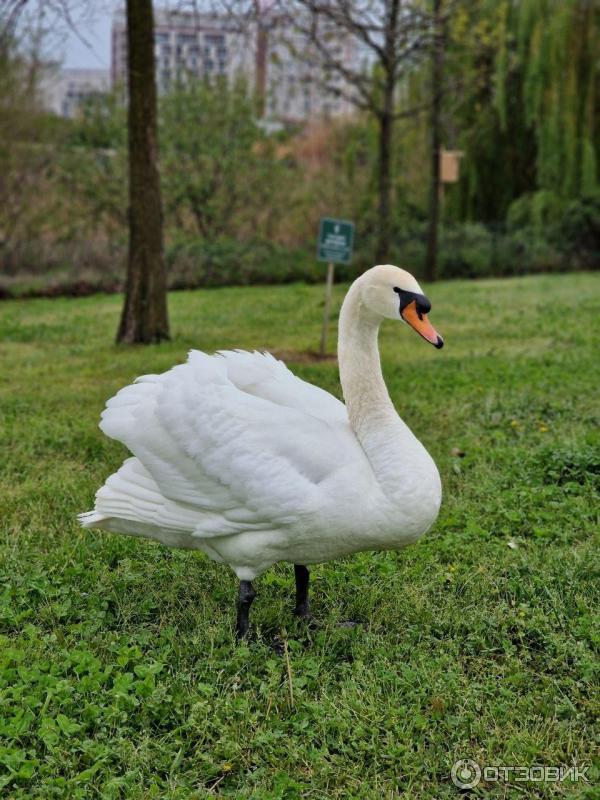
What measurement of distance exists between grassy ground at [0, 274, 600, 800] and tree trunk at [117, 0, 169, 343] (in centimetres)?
392

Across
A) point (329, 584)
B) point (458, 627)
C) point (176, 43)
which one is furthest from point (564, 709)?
point (176, 43)

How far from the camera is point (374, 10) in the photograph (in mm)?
14000

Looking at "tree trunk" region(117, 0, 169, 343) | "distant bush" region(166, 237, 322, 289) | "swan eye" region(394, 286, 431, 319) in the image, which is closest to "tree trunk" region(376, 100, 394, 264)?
"distant bush" region(166, 237, 322, 289)

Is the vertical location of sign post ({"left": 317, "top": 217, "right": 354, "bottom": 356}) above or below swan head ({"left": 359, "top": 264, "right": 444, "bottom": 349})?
above

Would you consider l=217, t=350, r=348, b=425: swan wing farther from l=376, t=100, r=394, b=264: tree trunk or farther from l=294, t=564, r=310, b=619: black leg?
l=376, t=100, r=394, b=264: tree trunk

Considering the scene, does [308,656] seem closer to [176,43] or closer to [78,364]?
[78,364]

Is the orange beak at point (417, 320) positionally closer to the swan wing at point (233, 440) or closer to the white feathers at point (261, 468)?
the white feathers at point (261, 468)

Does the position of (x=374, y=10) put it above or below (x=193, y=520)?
above

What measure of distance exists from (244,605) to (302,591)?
0.36 meters

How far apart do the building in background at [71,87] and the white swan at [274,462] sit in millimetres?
13913

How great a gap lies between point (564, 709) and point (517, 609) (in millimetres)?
707

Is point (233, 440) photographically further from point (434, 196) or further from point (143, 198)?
point (434, 196)

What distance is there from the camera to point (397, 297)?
325cm

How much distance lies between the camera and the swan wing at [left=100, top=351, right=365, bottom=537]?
310 centimetres
